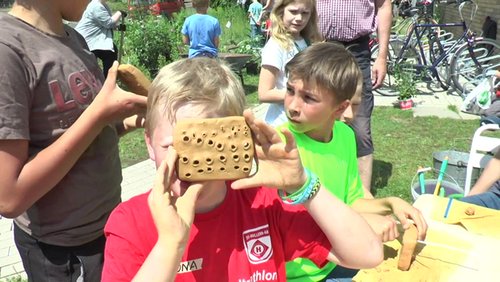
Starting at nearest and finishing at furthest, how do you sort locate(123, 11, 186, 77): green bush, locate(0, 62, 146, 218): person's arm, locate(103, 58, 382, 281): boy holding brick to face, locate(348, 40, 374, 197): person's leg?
1. locate(103, 58, 382, 281): boy holding brick to face
2. locate(0, 62, 146, 218): person's arm
3. locate(348, 40, 374, 197): person's leg
4. locate(123, 11, 186, 77): green bush

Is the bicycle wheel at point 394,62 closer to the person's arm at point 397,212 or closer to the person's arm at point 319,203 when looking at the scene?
the person's arm at point 397,212

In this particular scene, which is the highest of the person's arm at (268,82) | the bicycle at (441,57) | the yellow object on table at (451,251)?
the person's arm at (268,82)

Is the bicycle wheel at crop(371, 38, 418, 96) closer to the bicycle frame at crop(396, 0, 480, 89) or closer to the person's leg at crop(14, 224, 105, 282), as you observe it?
the bicycle frame at crop(396, 0, 480, 89)

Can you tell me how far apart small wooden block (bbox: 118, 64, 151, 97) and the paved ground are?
94.4 inches

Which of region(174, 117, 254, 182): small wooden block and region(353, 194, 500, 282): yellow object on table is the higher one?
region(174, 117, 254, 182): small wooden block

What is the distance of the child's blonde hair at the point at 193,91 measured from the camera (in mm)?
1285

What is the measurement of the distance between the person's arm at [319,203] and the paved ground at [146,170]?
2.78m

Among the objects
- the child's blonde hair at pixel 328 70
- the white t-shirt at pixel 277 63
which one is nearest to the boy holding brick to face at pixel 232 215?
the child's blonde hair at pixel 328 70

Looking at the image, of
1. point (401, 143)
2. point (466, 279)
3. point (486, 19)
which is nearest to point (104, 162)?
point (466, 279)

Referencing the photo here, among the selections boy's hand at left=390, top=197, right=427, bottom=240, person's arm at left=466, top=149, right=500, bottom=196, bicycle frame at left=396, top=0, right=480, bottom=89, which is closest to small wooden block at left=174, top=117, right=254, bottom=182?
boy's hand at left=390, top=197, right=427, bottom=240

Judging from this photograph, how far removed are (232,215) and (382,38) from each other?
124 inches

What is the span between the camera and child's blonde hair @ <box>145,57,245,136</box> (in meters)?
1.29

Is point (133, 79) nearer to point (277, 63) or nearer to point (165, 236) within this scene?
point (165, 236)

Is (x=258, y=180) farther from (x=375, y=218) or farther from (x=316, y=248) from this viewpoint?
(x=375, y=218)
